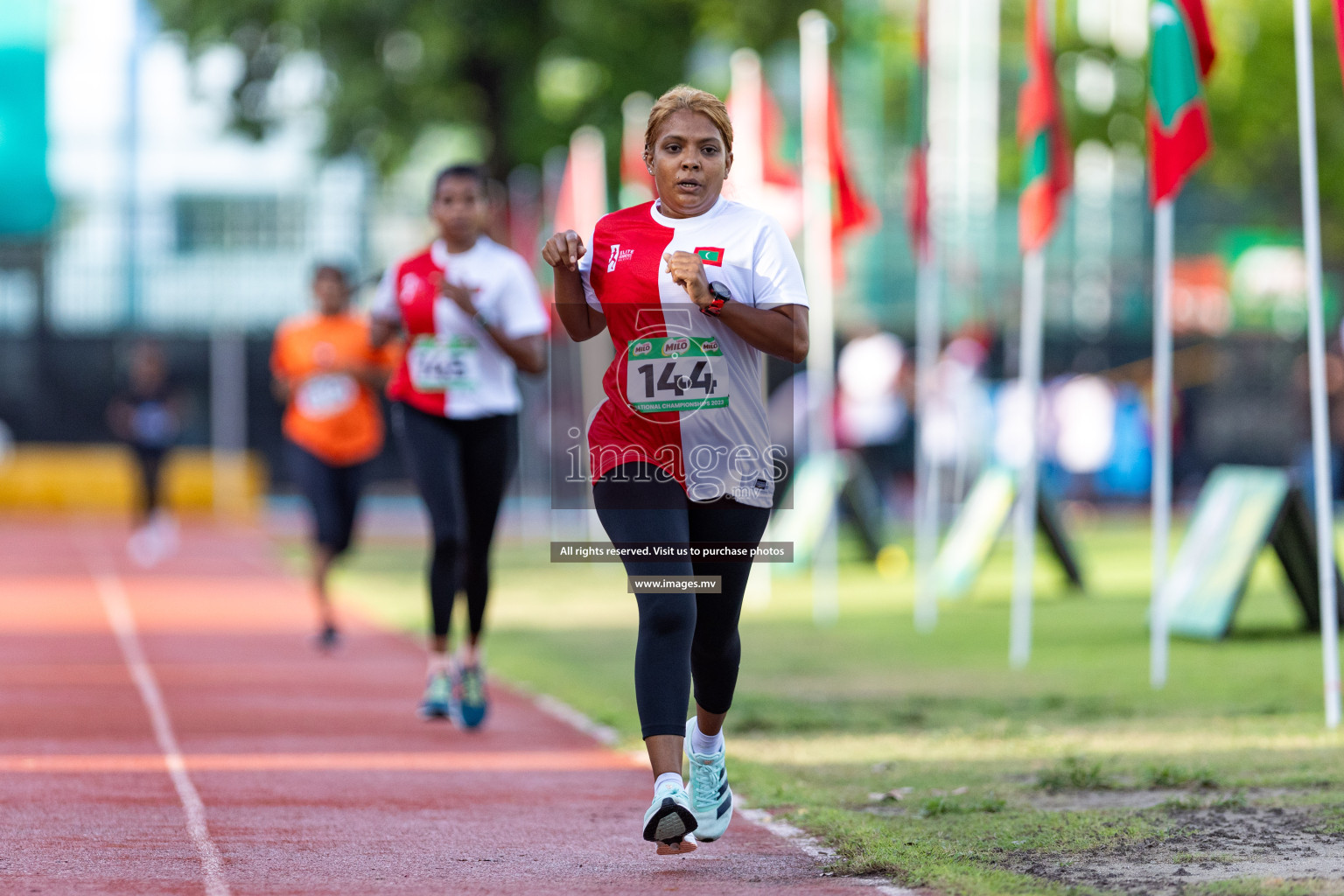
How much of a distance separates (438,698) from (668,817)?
11.8 ft

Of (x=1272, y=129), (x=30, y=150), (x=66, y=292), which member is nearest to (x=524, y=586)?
(x=30, y=150)

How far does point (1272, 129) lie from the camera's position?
27578 millimetres

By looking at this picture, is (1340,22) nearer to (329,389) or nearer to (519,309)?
(519,309)

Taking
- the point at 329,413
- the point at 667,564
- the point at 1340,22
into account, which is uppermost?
the point at 1340,22

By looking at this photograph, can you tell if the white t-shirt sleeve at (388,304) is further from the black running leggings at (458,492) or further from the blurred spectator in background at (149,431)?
the blurred spectator in background at (149,431)

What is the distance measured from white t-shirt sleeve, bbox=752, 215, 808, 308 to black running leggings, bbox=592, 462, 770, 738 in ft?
1.83

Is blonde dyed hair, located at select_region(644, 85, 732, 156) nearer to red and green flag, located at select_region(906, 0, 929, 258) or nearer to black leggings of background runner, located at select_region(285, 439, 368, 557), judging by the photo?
black leggings of background runner, located at select_region(285, 439, 368, 557)

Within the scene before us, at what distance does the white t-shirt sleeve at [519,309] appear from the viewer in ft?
27.2

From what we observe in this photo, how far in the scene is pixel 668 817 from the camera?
16.7ft

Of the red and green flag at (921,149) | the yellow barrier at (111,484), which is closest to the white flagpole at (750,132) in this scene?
the red and green flag at (921,149)

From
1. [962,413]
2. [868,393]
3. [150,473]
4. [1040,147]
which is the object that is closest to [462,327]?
[1040,147]

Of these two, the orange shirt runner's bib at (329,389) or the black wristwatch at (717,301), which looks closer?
the black wristwatch at (717,301)

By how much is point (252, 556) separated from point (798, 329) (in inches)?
686

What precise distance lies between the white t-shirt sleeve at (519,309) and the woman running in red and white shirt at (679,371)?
286 cm
